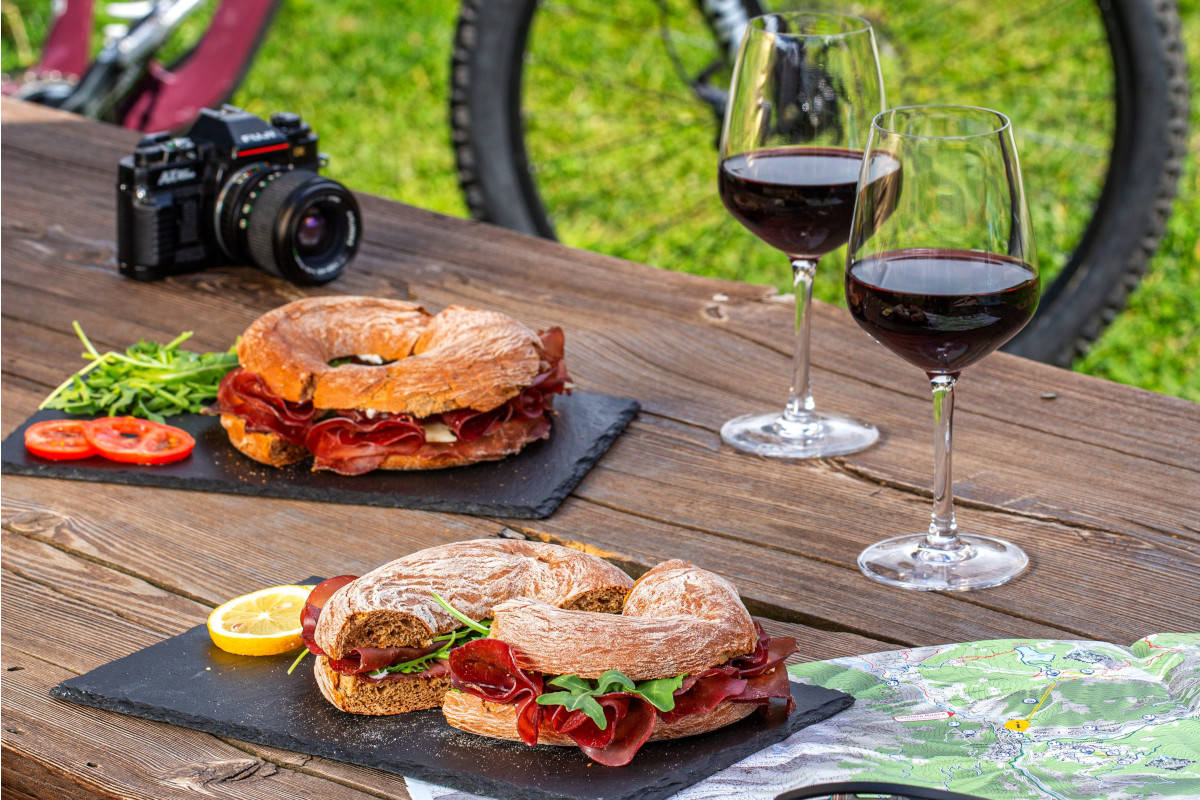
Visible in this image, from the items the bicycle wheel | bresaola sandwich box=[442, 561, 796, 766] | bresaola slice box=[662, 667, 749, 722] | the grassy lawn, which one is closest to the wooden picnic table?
bresaola sandwich box=[442, 561, 796, 766]

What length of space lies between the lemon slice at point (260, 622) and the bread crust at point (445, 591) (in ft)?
0.29

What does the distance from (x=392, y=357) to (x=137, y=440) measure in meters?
0.30

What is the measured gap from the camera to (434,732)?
1.05 m

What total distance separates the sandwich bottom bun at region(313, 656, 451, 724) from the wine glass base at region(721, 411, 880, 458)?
0.64 meters

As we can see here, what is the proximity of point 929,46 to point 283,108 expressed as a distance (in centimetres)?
286

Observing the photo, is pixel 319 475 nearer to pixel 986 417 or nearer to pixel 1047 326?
pixel 986 417

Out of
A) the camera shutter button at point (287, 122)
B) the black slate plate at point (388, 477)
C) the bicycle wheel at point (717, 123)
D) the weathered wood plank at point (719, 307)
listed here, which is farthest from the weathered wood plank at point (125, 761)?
the bicycle wheel at point (717, 123)

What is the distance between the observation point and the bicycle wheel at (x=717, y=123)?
2828mm

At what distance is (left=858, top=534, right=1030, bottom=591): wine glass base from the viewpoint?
1322 millimetres

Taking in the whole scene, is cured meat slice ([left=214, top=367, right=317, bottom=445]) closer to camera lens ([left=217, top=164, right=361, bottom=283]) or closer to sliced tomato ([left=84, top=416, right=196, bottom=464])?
sliced tomato ([left=84, top=416, right=196, bottom=464])

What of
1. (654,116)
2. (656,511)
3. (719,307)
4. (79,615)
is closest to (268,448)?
(79,615)

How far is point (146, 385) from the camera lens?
5.55 feet

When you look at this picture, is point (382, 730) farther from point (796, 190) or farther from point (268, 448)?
point (796, 190)

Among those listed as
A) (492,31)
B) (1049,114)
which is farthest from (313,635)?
(1049,114)
